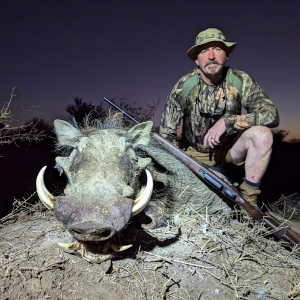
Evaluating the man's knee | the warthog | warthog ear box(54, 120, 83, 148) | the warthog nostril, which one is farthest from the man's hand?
the warthog nostril

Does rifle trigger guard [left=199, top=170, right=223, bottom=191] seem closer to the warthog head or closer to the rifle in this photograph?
the rifle

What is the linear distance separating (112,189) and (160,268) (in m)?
0.82

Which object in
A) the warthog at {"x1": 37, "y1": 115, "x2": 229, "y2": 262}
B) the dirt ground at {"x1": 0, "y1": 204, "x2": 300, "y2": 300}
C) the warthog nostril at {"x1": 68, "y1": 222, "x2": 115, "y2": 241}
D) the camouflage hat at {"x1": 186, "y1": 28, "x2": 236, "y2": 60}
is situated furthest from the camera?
the camouflage hat at {"x1": 186, "y1": 28, "x2": 236, "y2": 60}

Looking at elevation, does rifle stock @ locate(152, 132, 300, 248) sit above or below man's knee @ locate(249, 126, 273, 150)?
below

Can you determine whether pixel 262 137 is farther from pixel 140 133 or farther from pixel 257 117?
pixel 140 133

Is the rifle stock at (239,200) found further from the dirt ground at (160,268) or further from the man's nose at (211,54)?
the man's nose at (211,54)

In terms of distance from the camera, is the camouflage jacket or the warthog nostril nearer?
the warthog nostril

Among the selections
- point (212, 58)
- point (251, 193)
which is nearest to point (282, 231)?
point (251, 193)

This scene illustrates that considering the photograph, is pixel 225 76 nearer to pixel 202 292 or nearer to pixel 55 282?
pixel 202 292

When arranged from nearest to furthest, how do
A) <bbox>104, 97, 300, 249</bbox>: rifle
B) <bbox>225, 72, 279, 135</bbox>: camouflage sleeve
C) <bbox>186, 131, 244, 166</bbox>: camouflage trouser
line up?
1. <bbox>104, 97, 300, 249</bbox>: rifle
2. <bbox>225, 72, 279, 135</bbox>: camouflage sleeve
3. <bbox>186, 131, 244, 166</bbox>: camouflage trouser

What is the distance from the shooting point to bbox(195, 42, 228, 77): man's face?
3.59m

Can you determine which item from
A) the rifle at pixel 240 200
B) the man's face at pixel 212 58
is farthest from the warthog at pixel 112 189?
the man's face at pixel 212 58

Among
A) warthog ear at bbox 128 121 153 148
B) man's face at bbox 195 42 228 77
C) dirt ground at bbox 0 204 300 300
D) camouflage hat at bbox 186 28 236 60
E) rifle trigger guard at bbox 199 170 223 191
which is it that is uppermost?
camouflage hat at bbox 186 28 236 60

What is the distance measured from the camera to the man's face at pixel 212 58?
11.8 feet
